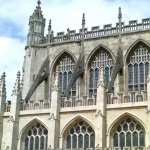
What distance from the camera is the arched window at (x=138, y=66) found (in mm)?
34156

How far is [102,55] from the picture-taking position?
36281mm

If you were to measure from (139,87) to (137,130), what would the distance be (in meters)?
5.05

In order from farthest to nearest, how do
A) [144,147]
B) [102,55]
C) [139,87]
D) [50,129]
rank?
[102,55]
[139,87]
[50,129]
[144,147]

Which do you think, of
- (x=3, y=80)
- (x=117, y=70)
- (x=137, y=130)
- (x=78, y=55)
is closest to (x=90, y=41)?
(x=78, y=55)

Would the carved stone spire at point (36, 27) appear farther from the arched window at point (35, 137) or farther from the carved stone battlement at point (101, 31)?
the arched window at point (35, 137)

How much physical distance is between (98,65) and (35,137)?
7.90 meters

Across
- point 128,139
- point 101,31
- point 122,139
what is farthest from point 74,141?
point 101,31

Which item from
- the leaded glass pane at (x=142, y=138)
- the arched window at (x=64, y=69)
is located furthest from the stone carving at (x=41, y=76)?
the leaded glass pane at (x=142, y=138)

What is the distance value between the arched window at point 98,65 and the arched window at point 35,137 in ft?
17.4

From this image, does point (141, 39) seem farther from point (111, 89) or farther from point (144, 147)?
point (144, 147)

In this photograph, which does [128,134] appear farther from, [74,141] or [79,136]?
[74,141]

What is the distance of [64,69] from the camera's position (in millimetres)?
37188

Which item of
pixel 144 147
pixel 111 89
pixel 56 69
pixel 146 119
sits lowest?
pixel 144 147

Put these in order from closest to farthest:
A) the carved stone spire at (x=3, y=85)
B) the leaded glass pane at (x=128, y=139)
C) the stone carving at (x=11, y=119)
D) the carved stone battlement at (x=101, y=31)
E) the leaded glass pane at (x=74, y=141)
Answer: the leaded glass pane at (x=128, y=139) < the leaded glass pane at (x=74, y=141) < the stone carving at (x=11, y=119) < the carved stone spire at (x=3, y=85) < the carved stone battlement at (x=101, y=31)
